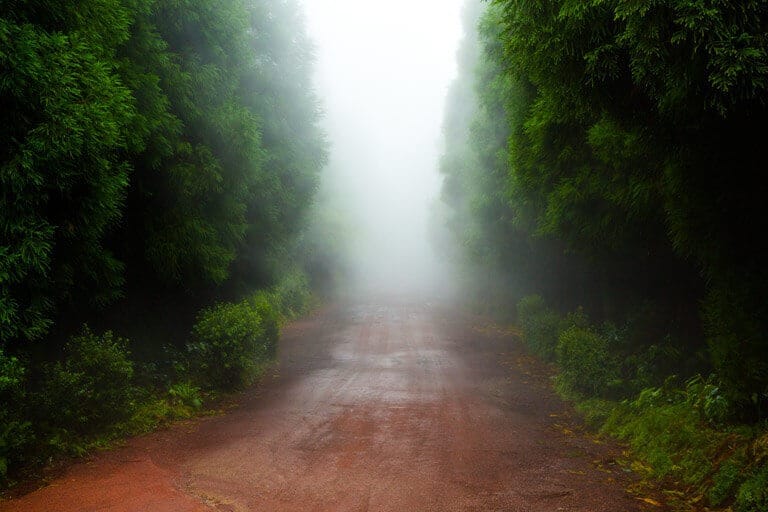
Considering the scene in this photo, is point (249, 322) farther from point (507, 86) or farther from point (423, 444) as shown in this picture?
point (507, 86)

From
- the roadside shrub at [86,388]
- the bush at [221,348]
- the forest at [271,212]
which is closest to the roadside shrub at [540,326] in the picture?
the forest at [271,212]

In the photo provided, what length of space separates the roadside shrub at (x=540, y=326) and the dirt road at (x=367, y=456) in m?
1.60

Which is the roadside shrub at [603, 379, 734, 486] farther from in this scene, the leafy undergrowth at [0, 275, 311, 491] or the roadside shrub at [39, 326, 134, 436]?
the roadside shrub at [39, 326, 134, 436]

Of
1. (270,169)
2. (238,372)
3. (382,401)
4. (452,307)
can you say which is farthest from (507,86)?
(452,307)

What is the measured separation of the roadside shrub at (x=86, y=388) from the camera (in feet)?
19.6

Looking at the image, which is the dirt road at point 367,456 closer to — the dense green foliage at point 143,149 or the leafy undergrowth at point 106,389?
the leafy undergrowth at point 106,389

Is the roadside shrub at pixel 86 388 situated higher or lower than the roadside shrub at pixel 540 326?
higher

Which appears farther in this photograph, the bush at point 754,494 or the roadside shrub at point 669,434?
the roadside shrub at point 669,434

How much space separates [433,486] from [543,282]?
35.8 ft

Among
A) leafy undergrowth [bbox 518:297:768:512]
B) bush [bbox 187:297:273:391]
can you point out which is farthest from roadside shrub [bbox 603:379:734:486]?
bush [bbox 187:297:273:391]

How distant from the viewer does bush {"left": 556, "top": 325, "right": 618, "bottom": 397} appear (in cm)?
869

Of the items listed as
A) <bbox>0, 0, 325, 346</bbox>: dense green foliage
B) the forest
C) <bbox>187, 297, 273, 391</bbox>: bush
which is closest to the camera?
the forest

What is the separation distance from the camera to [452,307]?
26234mm

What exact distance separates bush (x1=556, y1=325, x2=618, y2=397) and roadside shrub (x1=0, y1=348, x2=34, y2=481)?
26.7 feet
